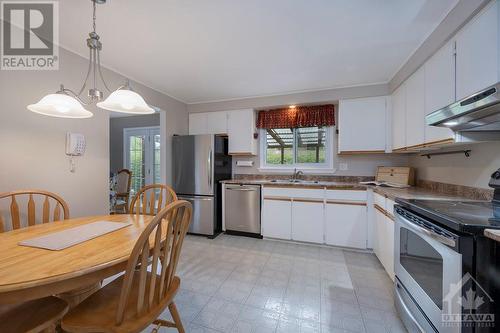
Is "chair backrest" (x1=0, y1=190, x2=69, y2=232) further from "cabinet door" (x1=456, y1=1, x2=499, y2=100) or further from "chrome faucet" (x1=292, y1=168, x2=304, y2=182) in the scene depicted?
"cabinet door" (x1=456, y1=1, x2=499, y2=100)

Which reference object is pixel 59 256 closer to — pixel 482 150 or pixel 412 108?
pixel 482 150

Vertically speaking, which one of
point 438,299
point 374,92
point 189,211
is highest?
point 374,92

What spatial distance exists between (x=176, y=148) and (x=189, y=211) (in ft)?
8.00

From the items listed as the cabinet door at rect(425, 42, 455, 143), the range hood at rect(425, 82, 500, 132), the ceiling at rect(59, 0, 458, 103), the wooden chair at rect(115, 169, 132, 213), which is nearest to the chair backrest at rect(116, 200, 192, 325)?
the ceiling at rect(59, 0, 458, 103)

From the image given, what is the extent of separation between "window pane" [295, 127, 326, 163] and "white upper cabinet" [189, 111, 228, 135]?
1.29 meters

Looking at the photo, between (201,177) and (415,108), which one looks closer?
(415,108)

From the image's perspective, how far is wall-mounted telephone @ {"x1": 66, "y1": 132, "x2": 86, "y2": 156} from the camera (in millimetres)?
2057

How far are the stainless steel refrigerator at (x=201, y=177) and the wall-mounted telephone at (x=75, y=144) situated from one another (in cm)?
140

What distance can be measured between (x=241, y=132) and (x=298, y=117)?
38.4 inches

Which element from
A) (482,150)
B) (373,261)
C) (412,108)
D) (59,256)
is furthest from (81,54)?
(373,261)

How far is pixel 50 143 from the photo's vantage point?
196 centimetres

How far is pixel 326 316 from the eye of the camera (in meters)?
1.60

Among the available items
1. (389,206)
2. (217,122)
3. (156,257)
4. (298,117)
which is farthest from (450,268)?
(217,122)

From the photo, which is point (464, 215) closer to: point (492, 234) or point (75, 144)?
point (492, 234)
